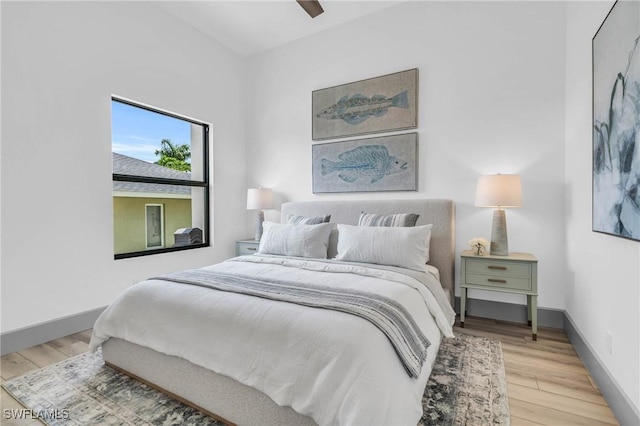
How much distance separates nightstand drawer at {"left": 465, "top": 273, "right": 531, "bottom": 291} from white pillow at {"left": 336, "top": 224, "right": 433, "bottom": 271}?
0.50 metres

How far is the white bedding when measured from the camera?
3.64 feet

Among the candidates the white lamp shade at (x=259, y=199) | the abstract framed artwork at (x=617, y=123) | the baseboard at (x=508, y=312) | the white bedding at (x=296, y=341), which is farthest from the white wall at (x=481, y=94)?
the white bedding at (x=296, y=341)

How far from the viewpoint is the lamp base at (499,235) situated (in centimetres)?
257

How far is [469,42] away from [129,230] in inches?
155

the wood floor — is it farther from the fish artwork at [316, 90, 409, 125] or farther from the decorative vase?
the fish artwork at [316, 90, 409, 125]

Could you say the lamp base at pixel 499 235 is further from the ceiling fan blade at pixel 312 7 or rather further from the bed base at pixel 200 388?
the ceiling fan blade at pixel 312 7

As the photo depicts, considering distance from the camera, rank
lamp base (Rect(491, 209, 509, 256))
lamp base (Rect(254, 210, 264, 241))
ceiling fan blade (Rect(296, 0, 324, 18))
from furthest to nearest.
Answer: lamp base (Rect(254, 210, 264, 241)) < ceiling fan blade (Rect(296, 0, 324, 18)) < lamp base (Rect(491, 209, 509, 256))

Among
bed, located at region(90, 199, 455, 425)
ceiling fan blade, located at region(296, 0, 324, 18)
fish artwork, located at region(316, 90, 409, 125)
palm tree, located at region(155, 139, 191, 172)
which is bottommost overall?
bed, located at region(90, 199, 455, 425)

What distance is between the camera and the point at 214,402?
4.85 ft

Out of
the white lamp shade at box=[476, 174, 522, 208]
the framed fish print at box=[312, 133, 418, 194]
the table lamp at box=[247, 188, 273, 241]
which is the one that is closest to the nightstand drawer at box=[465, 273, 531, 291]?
the white lamp shade at box=[476, 174, 522, 208]

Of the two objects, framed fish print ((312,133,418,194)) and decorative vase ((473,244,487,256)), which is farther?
framed fish print ((312,133,418,194))

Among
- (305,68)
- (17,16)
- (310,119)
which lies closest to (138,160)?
(17,16)

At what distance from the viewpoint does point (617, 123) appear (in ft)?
5.14

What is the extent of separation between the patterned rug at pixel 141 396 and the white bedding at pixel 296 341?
200 mm
